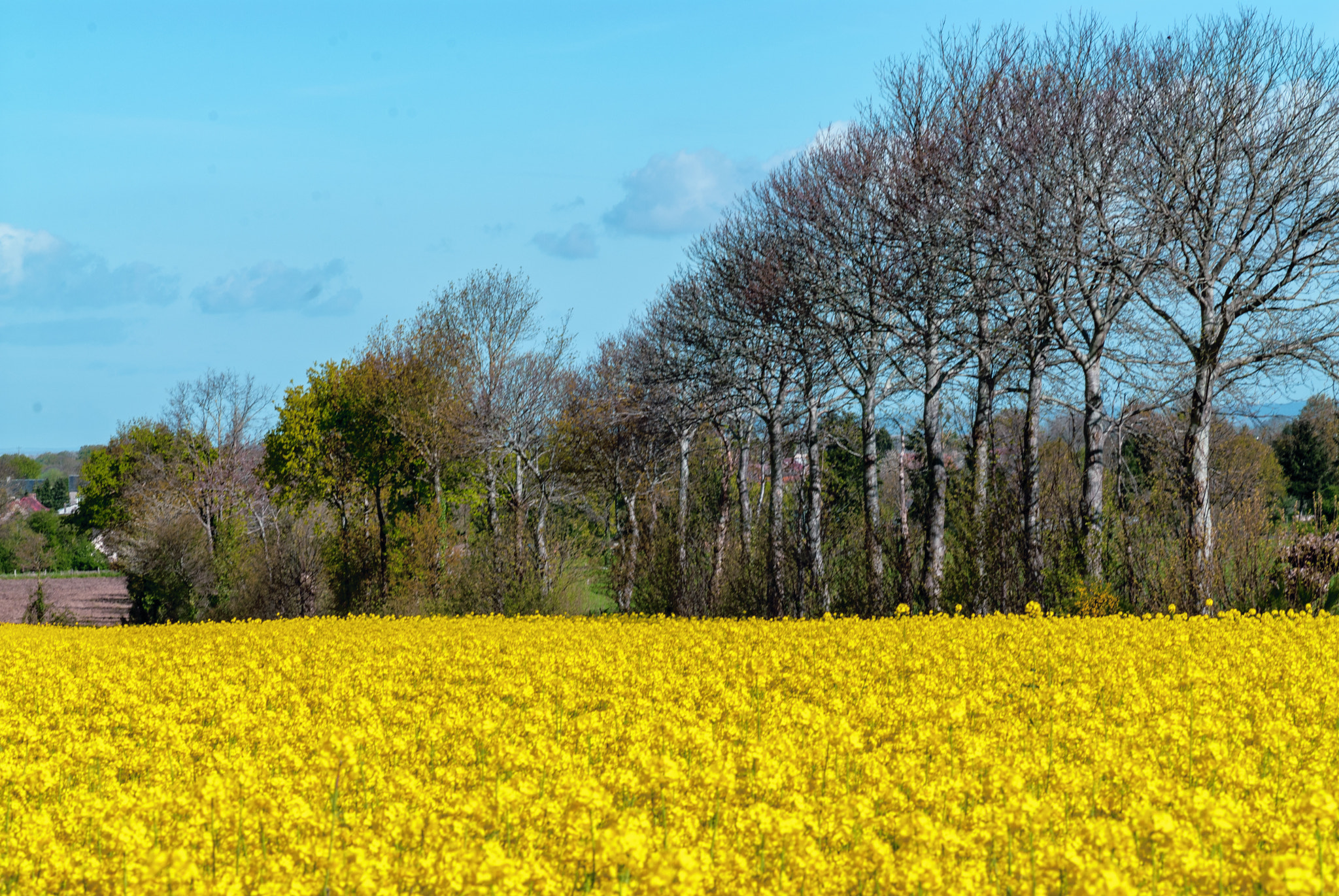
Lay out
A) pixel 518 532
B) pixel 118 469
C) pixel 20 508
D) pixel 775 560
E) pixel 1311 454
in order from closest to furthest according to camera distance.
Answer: pixel 775 560
pixel 518 532
pixel 1311 454
pixel 118 469
pixel 20 508

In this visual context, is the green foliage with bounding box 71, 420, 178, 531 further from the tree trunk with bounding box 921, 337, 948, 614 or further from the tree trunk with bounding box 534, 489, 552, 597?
the tree trunk with bounding box 921, 337, 948, 614

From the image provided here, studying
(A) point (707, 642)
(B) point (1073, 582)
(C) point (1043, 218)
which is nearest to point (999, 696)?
(A) point (707, 642)

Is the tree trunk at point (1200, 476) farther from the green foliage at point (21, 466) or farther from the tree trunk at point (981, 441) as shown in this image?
the green foliage at point (21, 466)

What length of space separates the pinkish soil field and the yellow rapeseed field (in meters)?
24.7

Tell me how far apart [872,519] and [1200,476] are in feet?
15.7

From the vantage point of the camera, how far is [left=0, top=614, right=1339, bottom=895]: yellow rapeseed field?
373cm

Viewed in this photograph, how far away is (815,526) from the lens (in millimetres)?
20750

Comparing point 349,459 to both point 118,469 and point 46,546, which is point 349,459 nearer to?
point 118,469

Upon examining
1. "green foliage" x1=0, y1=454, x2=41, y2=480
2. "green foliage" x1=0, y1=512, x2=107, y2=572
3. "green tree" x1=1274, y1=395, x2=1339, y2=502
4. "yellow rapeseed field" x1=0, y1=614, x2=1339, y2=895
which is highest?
"green foliage" x1=0, y1=454, x2=41, y2=480

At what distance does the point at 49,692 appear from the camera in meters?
9.02

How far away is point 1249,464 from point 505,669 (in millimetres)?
32182

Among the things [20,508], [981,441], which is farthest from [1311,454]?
[20,508]

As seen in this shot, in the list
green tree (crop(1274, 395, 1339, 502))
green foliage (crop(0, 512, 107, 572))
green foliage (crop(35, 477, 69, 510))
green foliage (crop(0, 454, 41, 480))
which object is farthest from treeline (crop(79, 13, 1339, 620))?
A: green foliage (crop(0, 454, 41, 480))

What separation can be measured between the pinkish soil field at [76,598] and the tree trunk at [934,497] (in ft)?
77.8
